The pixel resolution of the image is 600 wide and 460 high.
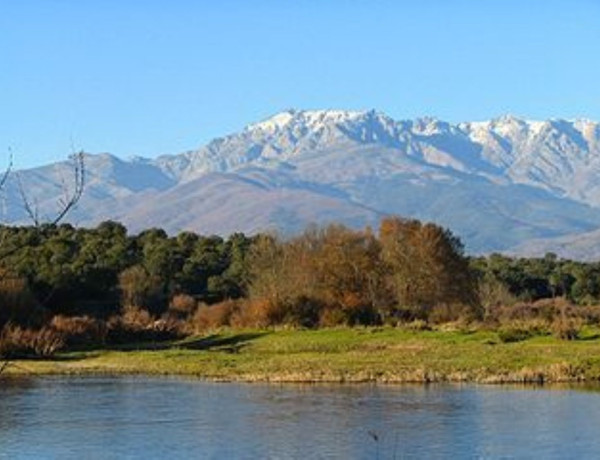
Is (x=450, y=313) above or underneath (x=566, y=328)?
above

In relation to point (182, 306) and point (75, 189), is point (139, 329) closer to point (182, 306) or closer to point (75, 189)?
point (182, 306)

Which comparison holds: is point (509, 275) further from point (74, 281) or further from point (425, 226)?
point (74, 281)

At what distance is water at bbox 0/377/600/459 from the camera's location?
3130 cm

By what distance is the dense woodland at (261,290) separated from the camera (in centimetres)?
7469

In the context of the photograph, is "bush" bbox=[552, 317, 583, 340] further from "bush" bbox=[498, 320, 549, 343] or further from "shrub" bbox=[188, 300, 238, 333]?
"shrub" bbox=[188, 300, 238, 333]

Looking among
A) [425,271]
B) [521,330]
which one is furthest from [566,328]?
[425,271]

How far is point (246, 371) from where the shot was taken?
56.4m

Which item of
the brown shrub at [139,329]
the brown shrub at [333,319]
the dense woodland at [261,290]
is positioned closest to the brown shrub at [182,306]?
the dense woodland at [261,290]

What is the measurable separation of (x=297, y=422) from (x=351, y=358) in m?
22.0

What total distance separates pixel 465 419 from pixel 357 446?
6140 millimetres

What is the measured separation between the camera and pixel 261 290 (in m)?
87.6

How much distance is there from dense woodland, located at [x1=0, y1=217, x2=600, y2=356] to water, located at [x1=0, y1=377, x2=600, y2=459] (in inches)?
782

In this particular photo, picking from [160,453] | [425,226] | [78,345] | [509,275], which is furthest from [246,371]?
[509,275]

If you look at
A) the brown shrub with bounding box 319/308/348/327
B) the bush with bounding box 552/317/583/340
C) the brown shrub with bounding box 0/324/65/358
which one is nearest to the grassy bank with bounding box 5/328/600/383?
the bush with bounding box 552/317/583/340
